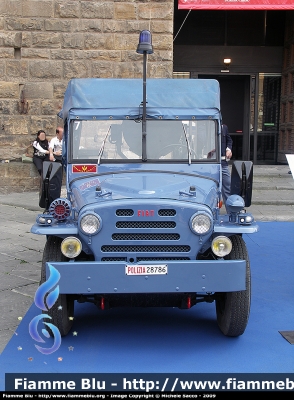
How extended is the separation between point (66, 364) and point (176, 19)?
14.0 metres

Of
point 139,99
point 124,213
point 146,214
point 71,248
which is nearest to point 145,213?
point 146,214

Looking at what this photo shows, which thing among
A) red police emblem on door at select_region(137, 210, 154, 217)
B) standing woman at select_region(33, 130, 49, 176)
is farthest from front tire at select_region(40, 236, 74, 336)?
standing woman at select_region(33, 130, 49, 176)

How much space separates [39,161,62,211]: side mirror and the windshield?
0.23 metres

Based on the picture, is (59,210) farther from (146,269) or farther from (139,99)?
(139,99)

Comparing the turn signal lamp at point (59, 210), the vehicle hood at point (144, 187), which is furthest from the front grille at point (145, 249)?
the turn signal lamp at point (59, 210)

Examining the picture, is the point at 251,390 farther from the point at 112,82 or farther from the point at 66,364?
the point at 112,82

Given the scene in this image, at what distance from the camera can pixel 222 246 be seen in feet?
15.4

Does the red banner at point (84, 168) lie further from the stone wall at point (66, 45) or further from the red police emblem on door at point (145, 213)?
the stone wall at point (66, 45)

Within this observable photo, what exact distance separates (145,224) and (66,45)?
951cm

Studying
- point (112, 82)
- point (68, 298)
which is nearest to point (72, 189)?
point (68, 298)

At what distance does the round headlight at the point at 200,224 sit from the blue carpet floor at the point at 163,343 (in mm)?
1064

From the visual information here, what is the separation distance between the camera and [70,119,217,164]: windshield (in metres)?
5.79

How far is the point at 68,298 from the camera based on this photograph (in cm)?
505

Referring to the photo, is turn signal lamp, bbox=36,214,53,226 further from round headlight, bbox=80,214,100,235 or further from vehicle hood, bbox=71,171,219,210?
round headlight, bbox=80,214,100,235
